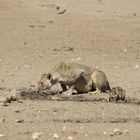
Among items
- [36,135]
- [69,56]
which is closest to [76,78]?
[36,135]

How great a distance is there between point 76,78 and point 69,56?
17.7ft

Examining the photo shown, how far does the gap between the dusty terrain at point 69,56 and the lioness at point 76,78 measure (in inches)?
24.7

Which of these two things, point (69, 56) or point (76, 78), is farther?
→ point (69, 56)

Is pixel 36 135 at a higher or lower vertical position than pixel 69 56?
lower

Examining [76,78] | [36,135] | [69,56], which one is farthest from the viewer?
[69,56]

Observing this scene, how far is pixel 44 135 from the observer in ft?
32.8

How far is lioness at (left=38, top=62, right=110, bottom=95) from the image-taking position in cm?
1423

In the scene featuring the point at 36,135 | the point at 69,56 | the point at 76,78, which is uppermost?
the point at 69,56

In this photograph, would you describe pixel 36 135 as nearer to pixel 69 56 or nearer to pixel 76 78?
pixel 76 78

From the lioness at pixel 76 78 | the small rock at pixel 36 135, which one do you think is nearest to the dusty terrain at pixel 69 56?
the small rock at pixel 36 135

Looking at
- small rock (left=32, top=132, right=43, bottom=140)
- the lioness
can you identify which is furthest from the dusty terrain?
the lioness

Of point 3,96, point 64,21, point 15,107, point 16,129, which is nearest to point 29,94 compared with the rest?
point 3,96

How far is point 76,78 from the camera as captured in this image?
14.3 meters

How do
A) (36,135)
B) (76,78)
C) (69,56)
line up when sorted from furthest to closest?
(69,56)
(76,78)
(36,135)
